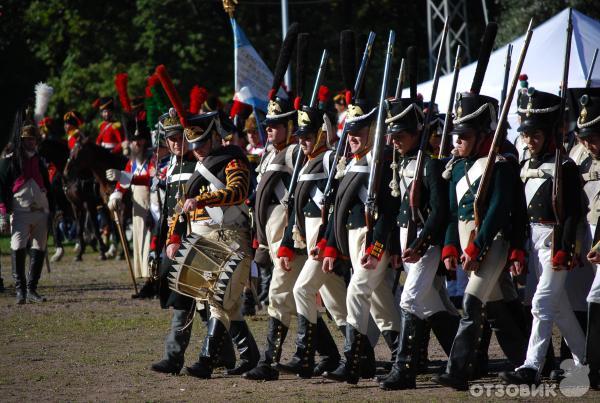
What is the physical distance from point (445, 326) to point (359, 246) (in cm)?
89

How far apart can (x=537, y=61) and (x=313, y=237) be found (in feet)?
22.3

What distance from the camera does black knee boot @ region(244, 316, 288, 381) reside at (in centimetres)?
878

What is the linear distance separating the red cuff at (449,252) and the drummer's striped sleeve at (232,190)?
1832 mm

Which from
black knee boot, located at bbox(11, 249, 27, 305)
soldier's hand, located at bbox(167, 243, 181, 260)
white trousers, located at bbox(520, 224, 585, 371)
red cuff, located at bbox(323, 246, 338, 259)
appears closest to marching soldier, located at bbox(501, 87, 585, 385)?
white trousers, located at bbox(520, 224, 585, 371)

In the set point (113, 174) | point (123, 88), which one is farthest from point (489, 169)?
point (123, 88)

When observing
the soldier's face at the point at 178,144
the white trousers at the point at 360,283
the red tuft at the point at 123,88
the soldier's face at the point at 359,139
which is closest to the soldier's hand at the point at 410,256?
the white trousers at the point at 360,283

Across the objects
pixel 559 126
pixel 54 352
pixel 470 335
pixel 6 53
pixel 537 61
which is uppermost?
A: pixel 6 53

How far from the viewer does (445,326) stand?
8469mm

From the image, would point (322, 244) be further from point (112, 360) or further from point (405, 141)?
point (112, 360)

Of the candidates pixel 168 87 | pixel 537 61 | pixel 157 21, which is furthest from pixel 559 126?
pixel 157 21

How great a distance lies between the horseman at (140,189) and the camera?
13.6 metres

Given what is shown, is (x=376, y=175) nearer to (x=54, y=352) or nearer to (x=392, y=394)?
(x=392, y=394)

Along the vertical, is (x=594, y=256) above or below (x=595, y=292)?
above

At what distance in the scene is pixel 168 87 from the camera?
29.6 ft
